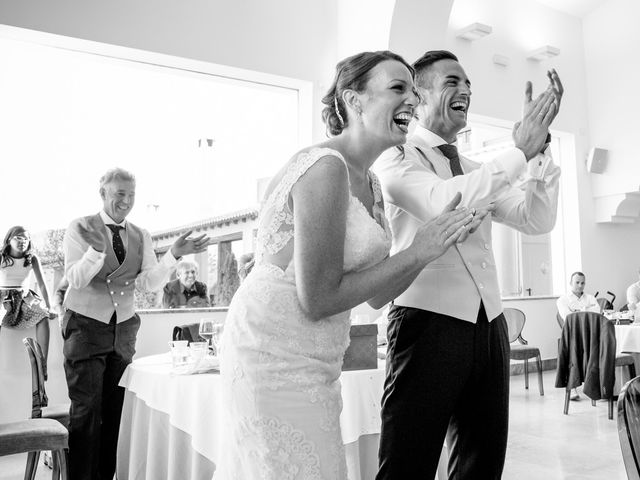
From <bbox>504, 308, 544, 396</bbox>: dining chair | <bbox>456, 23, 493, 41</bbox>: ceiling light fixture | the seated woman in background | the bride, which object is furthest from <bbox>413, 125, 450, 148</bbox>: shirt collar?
<bbox>456, 23, 493, 41</bbox>: ceiling light fixture

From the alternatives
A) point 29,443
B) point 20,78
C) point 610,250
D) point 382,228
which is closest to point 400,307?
point 382,228

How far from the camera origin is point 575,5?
838cm

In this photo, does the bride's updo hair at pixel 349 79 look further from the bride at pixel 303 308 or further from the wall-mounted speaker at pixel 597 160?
the wall-mounted speaker at pixel 597 160

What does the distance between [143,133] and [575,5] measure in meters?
6.48

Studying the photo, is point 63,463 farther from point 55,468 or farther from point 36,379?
point 36,379

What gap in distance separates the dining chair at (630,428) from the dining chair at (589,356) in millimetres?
4186

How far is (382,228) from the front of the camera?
4.39ft

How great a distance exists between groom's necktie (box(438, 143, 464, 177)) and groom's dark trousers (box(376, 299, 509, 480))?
404mm

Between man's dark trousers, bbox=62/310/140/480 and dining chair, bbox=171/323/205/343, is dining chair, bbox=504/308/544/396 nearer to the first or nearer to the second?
dining chair, bbox=171/323/205/343

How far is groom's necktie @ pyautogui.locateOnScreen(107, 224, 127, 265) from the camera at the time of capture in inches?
126

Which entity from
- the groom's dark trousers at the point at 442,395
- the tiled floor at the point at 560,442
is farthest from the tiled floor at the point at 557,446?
the groom's dark trousers at the point at 442,395

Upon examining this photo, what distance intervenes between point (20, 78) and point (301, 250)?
4.59 metres

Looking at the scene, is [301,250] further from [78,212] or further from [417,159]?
[78,212]

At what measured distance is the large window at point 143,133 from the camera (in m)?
4.82
